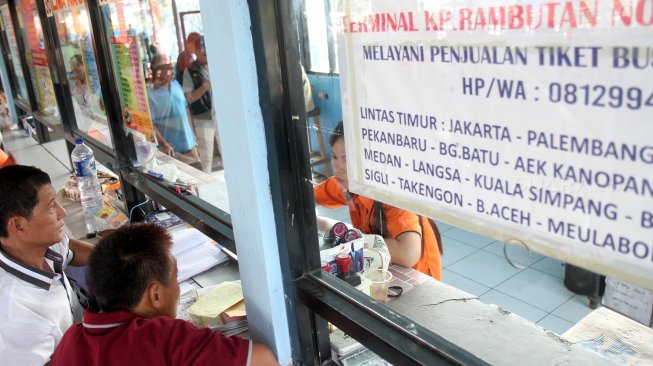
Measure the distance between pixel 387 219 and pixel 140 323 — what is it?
767 millimetres

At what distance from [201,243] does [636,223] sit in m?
1.70

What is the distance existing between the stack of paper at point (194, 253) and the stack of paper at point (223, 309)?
0.67 ft

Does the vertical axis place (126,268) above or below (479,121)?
below

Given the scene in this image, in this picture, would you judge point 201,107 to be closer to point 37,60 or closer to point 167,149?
point 167,149

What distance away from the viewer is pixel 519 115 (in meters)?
0.67

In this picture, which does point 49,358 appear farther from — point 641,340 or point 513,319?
point 641,340

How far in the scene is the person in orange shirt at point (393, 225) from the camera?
1207 mm

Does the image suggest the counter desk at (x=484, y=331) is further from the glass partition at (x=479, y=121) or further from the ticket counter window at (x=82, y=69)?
the ticket counter window at (x=82, y=69)

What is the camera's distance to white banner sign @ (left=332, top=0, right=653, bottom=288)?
580 mm

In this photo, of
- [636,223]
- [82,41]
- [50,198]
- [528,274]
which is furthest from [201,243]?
[528,274]

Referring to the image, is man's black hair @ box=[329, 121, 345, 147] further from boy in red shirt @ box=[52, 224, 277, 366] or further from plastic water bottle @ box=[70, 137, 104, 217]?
plastic water bottle @ box=[70, 137, 104, 217]

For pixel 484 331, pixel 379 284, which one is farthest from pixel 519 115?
pixel 379 284

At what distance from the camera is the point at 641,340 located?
4.25 ft

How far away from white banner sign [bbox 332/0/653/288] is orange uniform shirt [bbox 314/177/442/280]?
0.30 metres
